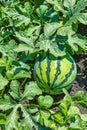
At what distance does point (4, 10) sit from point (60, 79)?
2.67 feet

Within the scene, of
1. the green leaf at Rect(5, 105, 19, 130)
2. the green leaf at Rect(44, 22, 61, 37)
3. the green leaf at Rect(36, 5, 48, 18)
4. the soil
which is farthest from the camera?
the soil

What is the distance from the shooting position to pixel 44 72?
3.30m

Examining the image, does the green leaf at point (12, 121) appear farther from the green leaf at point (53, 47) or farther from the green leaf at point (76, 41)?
the green leaf at point (76, 41)

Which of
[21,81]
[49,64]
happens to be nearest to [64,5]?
[49,64]

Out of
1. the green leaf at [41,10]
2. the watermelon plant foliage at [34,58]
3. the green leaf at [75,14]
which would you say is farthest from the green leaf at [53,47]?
the green leaf at [41,10]

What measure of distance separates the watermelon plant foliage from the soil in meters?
0.34

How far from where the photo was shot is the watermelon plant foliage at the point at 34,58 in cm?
321

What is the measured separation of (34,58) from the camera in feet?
11.5

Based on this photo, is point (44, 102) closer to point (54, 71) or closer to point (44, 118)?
point (44, 118)

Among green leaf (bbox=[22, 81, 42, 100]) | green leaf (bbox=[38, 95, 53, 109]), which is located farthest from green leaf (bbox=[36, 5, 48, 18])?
green leaf (bbox=[38, 95, 53, 109])

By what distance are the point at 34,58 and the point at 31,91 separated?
1.18 ft

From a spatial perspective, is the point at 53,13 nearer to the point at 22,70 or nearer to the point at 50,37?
the point at 50,37

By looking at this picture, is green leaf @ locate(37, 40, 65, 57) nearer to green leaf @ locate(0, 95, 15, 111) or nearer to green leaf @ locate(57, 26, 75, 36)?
green leaf @ locate(57, 26, 75, 36)

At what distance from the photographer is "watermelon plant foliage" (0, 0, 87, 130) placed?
3205 mm
